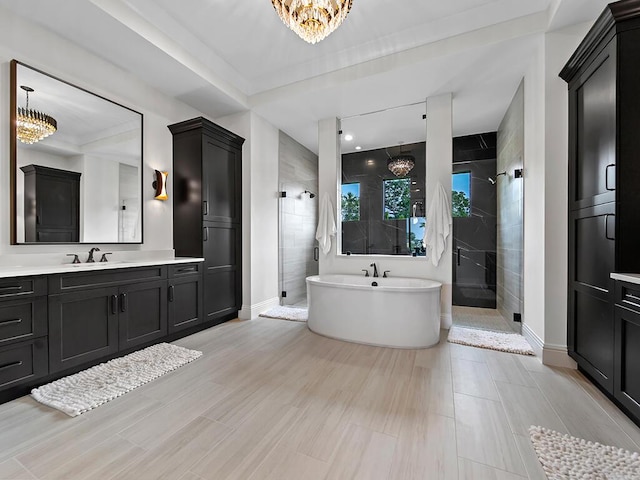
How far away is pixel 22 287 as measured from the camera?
1893 mm

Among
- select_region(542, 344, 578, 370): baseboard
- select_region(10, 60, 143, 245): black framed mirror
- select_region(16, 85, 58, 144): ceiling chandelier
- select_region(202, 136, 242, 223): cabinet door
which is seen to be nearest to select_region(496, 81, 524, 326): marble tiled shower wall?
select_region(542, 344, 578, 370): baseboard

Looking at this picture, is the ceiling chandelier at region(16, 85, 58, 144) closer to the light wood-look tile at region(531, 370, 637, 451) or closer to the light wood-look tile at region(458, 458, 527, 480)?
the light wood-look tile at region(458, 458, 527, 480)

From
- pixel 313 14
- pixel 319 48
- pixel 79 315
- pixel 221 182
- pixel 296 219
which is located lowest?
pixel 79 315

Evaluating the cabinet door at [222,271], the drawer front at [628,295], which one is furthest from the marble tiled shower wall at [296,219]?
the drawer front at [628,295]

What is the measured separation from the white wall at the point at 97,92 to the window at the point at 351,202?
105 inches

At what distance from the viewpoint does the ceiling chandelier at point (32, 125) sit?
7.36 ft

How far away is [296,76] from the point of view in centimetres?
346

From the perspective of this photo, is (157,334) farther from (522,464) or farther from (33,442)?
(522,464)

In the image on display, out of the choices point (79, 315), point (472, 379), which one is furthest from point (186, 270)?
point (472, 379)

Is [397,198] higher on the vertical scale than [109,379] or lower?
higher

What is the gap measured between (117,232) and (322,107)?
116 inches

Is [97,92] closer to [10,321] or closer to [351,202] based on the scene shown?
[10,321]

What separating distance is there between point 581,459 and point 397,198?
394cm

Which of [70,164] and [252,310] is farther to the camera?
[252,310]
